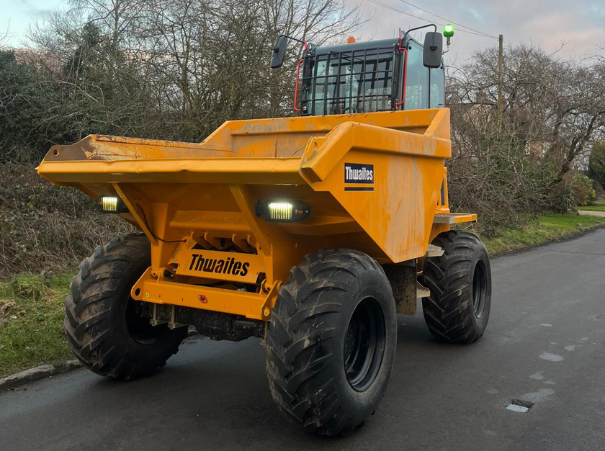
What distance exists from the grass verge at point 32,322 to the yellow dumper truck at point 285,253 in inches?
31.3

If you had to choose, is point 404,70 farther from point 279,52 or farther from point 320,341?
point 320,341

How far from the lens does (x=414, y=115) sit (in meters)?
4.84

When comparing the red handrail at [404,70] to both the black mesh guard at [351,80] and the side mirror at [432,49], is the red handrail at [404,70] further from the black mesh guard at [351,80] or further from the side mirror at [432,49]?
the side mirror at [432,49]

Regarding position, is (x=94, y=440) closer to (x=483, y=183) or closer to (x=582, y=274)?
(x=582, y=274)

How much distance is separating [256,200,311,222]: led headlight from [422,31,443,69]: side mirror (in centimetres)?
264

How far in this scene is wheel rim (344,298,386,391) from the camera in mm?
3752

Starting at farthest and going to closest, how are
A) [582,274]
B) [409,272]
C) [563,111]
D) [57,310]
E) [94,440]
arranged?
[563,111], [582,274], [57,310], [409,272], [94,440]

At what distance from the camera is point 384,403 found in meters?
4.09

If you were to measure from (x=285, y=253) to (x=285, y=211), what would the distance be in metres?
0.58

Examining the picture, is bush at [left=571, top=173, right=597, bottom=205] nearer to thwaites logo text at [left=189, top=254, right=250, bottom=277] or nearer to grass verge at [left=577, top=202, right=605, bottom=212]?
grass verge at [left=577, top=202, right=605, bottom=212]

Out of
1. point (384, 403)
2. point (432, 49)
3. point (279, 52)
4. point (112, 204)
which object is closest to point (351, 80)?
point (279, 52)

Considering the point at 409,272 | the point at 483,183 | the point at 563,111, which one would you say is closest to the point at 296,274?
the point at 409,272

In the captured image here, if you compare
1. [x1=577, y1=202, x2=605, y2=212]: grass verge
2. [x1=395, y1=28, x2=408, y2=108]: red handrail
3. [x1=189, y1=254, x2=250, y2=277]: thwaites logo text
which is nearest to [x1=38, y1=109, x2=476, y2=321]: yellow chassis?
[x1=189, y1=254, x2=250, y2=277]: thwaites logo text

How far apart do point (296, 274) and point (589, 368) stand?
2.97 metres
